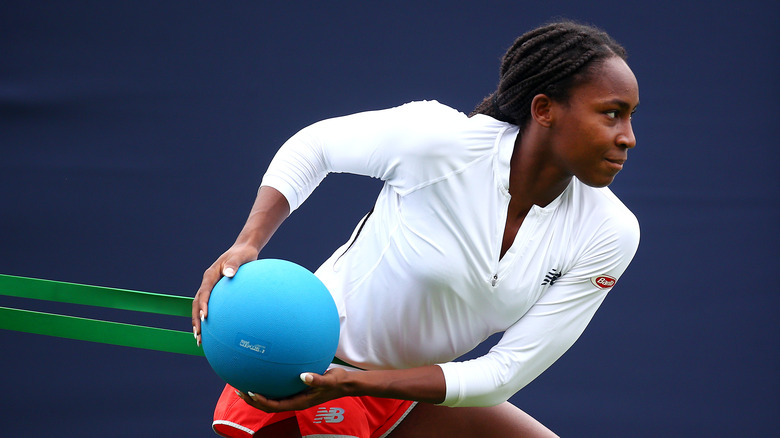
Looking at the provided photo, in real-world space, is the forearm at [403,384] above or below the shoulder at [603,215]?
below

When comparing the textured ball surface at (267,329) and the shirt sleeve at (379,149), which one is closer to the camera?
the textured ball surface at (267,329)

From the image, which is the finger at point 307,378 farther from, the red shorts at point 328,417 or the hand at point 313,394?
the red shorts at point 328,417

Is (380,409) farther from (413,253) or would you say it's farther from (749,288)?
(749,288)

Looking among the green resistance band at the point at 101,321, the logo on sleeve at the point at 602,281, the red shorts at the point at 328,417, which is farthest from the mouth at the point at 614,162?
the green resistance band at the point at 101,321

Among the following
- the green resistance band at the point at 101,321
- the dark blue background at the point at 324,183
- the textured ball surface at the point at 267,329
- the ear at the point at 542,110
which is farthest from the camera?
the dark blue background at the point at 324,183

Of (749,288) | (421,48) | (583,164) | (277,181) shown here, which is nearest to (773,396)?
(749,288)

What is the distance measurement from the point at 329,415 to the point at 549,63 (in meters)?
0.90

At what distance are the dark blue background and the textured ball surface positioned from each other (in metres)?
1.54

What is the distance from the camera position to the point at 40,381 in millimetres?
2955

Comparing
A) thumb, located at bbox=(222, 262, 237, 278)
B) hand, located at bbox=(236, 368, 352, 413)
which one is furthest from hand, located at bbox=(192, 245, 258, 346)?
hand, located at bbox=(236, 368, 352, 413)

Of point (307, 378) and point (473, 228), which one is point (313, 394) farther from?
point (473, 228)

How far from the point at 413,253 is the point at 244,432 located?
551 millimetres

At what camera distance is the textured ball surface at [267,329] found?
4.58ft

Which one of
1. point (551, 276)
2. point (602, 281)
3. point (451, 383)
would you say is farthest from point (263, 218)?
point (602, 281)
